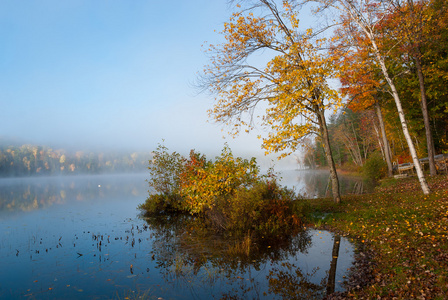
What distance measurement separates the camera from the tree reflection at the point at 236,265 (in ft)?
19.7

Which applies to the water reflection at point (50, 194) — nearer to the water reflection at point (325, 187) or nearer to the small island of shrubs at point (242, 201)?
the small island of shrubs at point (242, 201)

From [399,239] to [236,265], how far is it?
15.9 ft

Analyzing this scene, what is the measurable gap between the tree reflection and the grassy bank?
130 cm

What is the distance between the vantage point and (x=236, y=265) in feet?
25.0

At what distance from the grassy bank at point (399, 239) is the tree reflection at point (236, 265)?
1.30m

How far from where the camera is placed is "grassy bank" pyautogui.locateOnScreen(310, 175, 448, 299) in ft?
16.5

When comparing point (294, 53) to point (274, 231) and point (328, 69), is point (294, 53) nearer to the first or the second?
point (328, 69)

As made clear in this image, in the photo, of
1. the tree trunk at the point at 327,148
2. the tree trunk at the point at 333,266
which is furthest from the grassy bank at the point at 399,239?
the tree trunk at the point at 327,148

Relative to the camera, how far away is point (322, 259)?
302 inches

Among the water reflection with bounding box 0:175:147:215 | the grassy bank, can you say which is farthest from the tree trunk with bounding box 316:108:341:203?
the water reflection with bounding box 0:175:147:215

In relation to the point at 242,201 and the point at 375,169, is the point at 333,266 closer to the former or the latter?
the point at 242,201

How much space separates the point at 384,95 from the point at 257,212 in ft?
66.7

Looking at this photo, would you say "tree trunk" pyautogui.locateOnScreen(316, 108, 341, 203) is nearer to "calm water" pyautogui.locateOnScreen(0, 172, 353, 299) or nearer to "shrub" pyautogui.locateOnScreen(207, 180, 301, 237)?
"shrub" pyautogui.locateOnScreen(207, 180, 301, 237)

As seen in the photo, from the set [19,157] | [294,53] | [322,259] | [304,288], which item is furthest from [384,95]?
[19,157]
